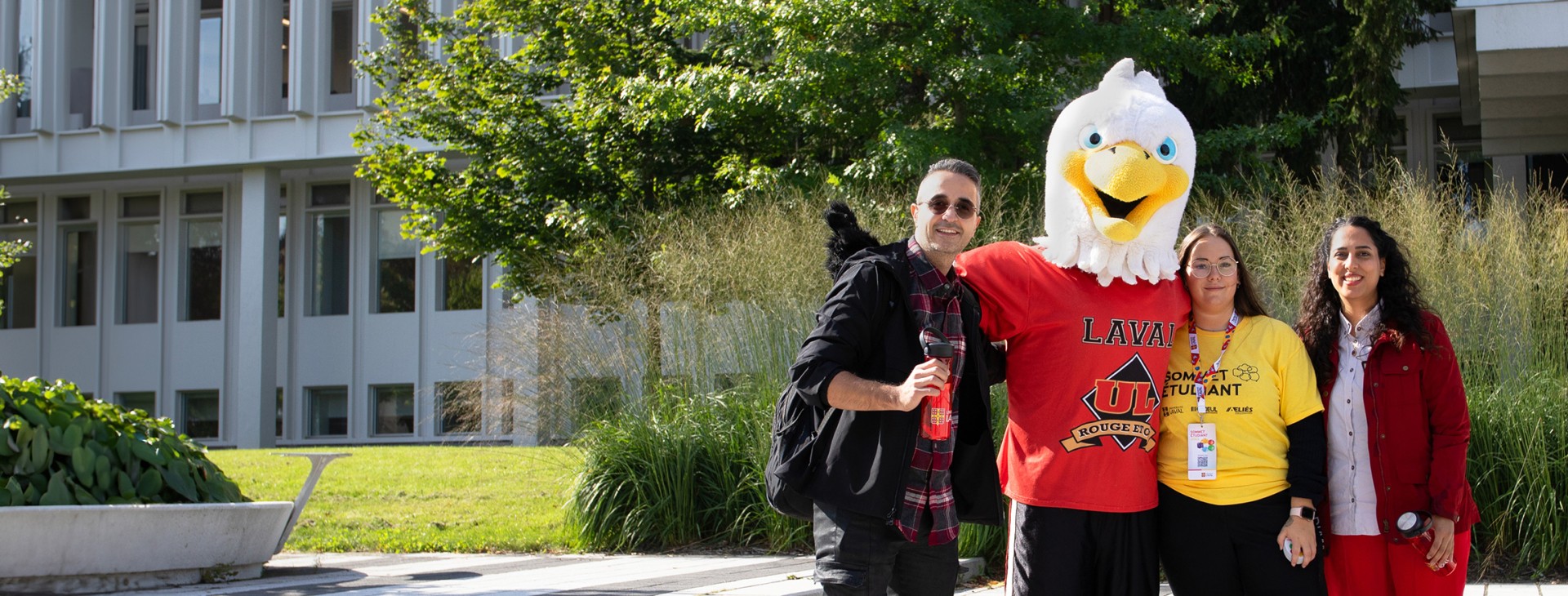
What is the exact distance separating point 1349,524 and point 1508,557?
3641 mm

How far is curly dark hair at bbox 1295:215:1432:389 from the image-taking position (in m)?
3.73

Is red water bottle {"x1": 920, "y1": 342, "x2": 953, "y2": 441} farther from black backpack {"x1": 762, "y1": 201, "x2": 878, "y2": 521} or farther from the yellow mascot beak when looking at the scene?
the yellow mascot beak

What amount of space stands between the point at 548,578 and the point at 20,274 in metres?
24.4

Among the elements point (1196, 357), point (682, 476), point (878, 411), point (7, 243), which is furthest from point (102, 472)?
point (7, 243)

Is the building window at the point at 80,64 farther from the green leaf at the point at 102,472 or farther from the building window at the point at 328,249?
the green leaf at the point at 102,472

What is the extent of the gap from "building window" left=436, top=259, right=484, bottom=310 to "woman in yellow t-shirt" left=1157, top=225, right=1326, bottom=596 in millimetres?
21045

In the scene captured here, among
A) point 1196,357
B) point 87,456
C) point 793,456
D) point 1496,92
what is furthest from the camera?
point 1496,92

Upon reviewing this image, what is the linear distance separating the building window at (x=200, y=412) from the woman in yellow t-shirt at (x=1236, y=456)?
24.7 m

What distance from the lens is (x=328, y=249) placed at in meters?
25.5

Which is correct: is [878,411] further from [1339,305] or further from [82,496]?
[82,496]

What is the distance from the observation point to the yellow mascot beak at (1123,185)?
364cm

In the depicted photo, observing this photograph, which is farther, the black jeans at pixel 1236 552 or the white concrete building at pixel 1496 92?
the white concrete building at pixel 1496 92

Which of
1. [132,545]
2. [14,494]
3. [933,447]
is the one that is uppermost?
[933,447]

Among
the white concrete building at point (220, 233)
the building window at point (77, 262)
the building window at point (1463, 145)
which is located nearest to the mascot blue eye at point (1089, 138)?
the building window at point (1463, 145)
